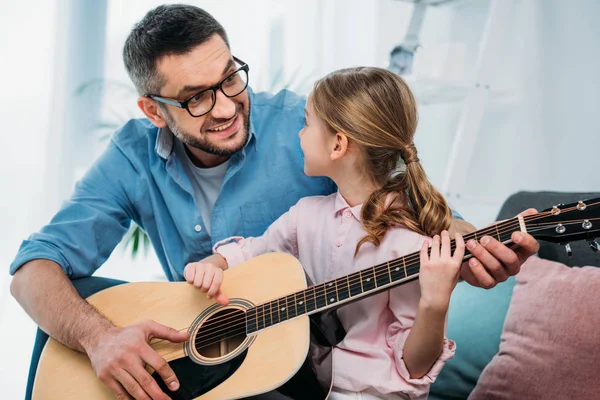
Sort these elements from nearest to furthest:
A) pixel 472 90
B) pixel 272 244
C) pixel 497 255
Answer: pixel 497 255 → pixel 272 244 → pixel 472 90

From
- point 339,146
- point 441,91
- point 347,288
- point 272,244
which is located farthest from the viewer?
point 441,91

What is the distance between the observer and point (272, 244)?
159 centimetres

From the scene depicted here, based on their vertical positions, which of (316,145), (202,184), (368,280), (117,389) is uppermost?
A: (316,145)

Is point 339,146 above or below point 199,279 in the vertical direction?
above

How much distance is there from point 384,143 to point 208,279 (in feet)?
1.62

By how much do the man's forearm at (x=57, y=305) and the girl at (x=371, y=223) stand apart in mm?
254

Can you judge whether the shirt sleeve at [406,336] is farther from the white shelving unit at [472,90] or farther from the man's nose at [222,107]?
the white shelving unit at [472,90]

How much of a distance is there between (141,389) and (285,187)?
691mm

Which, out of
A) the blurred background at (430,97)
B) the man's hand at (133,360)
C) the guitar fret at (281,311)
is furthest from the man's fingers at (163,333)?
the blurred background at (430,97)

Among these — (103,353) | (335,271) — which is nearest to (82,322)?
(103,353)

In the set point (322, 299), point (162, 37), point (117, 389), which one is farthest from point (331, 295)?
point (162, 37)

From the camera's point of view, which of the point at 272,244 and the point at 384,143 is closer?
the point at 384,143

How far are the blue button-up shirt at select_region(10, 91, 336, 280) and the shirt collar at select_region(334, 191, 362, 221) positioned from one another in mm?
227

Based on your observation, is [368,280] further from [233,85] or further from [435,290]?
[233,85]
